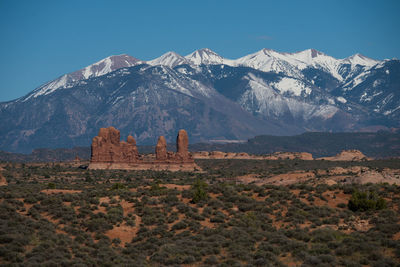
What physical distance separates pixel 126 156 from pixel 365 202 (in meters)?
92.5

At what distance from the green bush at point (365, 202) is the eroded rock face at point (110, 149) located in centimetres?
8926

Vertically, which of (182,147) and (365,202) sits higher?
(182,147)

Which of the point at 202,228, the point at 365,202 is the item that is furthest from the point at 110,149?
the point at 202,228

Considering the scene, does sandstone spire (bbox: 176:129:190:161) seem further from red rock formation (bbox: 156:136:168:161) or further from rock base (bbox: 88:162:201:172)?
red rock formation (bbox: 156:136:168:161)

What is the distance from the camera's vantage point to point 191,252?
39625 millimetres

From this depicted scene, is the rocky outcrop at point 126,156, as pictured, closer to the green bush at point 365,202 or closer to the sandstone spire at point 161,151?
the sandstone spire at point 161,151

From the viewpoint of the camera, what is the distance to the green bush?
49875mm

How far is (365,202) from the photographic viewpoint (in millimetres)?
50312

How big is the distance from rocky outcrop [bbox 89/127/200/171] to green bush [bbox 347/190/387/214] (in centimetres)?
8549

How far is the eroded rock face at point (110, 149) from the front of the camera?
5335 inches

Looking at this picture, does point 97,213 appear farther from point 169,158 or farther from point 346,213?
point 169,158

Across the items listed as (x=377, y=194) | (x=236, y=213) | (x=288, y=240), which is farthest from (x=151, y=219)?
(x=377, y=194)

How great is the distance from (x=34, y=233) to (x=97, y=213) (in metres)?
7.15

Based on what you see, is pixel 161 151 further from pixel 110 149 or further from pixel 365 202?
pixel 365 202
